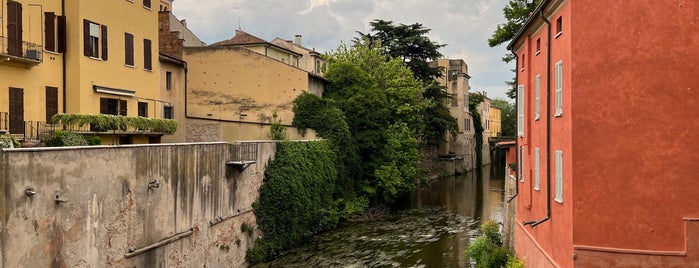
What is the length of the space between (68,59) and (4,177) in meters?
10.1

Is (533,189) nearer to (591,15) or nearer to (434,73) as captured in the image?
(591,15)

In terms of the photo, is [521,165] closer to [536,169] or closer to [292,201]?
[536,169]

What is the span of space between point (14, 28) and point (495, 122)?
94.7m

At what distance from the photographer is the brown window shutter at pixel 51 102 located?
18.9m

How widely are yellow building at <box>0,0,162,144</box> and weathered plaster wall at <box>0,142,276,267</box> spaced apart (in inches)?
177

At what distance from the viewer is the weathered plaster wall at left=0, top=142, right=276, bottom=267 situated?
11328 mm

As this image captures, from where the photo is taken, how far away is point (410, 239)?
27.5 metres

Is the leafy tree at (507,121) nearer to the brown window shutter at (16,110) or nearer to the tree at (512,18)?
the tree at (512,18)

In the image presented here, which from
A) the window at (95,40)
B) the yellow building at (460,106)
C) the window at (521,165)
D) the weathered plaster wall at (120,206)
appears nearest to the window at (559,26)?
the window at (521,165)

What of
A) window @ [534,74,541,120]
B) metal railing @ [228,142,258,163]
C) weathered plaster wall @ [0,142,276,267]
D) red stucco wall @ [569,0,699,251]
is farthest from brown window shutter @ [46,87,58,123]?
red stucco wall @ [569,0,699,251]

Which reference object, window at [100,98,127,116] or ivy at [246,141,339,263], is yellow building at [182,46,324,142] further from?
window at [100,98,127,116]

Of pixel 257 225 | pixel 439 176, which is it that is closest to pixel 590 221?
pixel 257 225

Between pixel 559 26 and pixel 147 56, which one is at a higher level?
pixel 147 56

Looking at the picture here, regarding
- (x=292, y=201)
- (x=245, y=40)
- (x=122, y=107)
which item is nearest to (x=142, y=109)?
(x=122, y=107)
